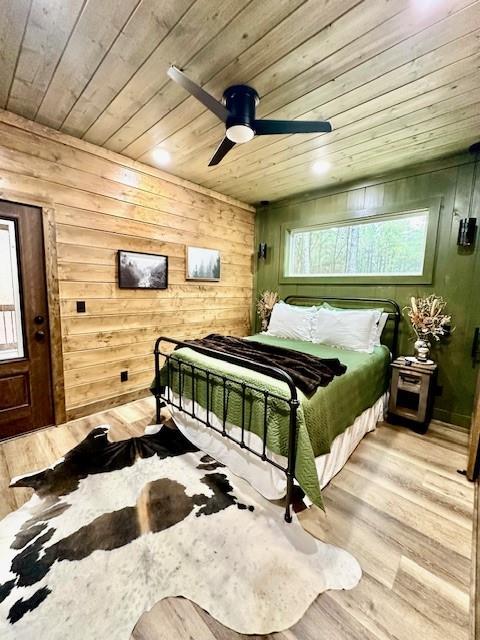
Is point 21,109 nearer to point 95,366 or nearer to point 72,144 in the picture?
point 72,144

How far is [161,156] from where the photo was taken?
2809 millimetres

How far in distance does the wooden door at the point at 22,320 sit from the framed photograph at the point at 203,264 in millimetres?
1613

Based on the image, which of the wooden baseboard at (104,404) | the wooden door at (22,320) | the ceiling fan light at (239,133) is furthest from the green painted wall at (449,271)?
the wooden door at (22,320)

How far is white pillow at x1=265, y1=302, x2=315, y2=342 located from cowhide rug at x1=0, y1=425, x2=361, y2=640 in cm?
181

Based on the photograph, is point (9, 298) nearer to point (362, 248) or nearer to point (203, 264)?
point (203, 264)

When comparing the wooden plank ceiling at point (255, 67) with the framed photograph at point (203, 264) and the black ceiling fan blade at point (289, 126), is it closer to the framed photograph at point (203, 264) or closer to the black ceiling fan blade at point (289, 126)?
the black ceiling fan blade at point (289, 126)

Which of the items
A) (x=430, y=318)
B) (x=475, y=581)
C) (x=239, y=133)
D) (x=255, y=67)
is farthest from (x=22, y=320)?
(x=430, y=318)

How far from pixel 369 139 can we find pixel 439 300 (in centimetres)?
174

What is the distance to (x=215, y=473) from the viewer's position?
197 centimetres

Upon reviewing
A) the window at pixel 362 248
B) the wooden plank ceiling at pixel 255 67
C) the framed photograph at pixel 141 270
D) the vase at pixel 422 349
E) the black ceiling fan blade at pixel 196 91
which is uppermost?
the wooden plank ceiling at pixel 255 67

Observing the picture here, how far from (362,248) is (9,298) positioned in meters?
3.81

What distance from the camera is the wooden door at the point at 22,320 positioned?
2.30 m

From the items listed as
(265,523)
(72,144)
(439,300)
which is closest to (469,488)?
(265,523)

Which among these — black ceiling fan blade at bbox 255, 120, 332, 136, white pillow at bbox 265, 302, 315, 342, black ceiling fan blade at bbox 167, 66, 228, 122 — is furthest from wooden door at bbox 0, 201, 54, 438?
white pillow at bbox 265, 302, 315, 342
